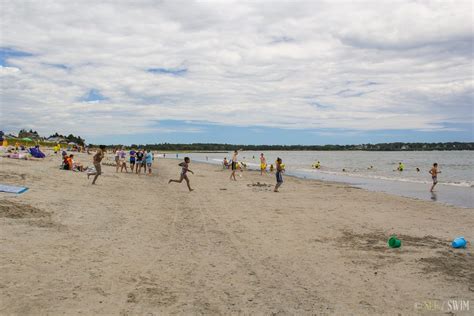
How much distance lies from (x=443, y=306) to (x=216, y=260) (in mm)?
3468

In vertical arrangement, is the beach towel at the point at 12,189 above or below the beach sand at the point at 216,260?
above

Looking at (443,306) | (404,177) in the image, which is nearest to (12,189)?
(443,306)

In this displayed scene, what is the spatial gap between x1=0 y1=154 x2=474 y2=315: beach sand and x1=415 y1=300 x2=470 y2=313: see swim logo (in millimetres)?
41

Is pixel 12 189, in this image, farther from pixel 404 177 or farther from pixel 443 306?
pixel 404 177

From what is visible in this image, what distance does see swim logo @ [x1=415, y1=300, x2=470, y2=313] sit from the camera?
15.6 feet

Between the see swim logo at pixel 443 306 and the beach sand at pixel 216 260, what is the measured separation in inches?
1.6

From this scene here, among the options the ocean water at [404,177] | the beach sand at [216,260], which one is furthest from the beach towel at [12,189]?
the ocean water at [404,177]

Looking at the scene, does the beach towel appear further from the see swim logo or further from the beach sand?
the see swim logo

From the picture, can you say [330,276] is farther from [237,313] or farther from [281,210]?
[281,210]

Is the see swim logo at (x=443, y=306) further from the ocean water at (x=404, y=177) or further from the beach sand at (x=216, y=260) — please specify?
the ocean water at (x=404, y=177)

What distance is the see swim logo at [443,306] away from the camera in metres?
4.76

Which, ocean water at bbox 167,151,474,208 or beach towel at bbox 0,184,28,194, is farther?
ocean water at bbox 167,151,474,208

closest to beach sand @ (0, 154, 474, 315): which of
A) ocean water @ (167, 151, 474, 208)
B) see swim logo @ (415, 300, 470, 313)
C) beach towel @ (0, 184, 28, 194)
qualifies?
see swim logo @ (415, 300, 470, 313)

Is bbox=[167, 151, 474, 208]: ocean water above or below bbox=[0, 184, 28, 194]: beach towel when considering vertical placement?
below
